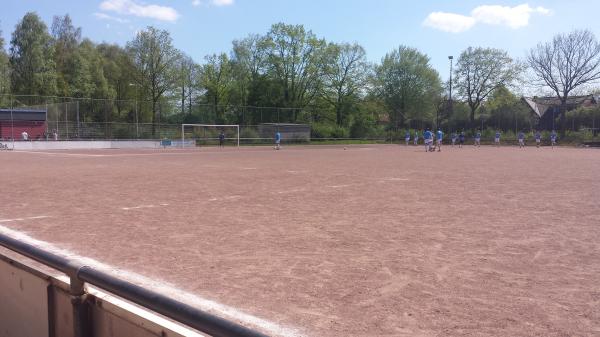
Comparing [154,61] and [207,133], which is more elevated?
[154,61]

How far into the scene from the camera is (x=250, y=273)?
17.2ft

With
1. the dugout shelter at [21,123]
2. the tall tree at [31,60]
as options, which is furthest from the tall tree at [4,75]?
the dugout shelter at [21,123]

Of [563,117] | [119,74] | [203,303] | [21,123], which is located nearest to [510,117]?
[563,117]

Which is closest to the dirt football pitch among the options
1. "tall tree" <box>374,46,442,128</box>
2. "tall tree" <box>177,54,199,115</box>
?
"tall tree" <box>177,54,199,115</box>

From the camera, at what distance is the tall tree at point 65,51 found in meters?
61.8

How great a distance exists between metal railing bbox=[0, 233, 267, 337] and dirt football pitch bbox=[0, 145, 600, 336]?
140 cm

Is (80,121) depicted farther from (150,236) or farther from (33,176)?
(150,236)

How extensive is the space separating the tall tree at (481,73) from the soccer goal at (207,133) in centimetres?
3945

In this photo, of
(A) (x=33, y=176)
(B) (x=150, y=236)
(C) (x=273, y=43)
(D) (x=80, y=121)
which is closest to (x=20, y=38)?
(D) (x=80, y=121)

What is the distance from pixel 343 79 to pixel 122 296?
256 feet

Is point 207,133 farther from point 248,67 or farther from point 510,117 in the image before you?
point 510,117

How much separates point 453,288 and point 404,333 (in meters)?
1.30

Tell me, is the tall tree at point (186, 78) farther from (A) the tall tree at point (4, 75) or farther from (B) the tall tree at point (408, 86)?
(B) the tall tree at point (408, 86)

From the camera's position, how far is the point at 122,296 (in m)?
2.13
